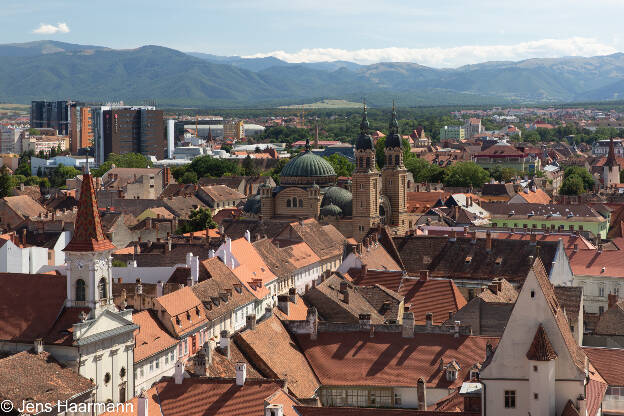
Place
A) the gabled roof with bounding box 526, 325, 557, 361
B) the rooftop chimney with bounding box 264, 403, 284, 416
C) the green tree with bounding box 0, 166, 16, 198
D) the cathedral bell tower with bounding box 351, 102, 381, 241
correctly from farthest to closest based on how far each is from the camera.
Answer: the green tree with bounding box 0, 166, 16, 198 < the cathedral bell tower with bounding box 351, 102, 381, 241 < the gabled roof with bounding box 526, 325, 557, 361 < the rooftop chimney with bounding box 264, 403, 284, 416

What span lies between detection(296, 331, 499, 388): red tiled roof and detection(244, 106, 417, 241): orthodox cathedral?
188 feet

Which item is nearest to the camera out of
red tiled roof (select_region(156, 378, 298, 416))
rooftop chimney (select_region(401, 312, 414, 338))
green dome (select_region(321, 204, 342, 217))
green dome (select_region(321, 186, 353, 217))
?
red tiled roof (select_region(156, 378, 298, 416))

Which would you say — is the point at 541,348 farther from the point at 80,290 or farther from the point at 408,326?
the point at 80,290

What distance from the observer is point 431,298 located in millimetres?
66250

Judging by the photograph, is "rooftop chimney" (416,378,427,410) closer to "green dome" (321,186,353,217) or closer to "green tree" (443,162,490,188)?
"green dome" (321,186,353,217)

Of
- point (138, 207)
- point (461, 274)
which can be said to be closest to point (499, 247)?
point (461, 274)

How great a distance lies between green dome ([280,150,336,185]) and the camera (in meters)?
118

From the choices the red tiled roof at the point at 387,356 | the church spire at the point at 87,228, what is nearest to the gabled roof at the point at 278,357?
the red tiled roof at the point at 387,356

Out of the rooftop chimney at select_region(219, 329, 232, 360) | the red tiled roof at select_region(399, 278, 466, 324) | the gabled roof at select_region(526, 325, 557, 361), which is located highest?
the gabled roof at select_region(526, 325, 557, 361)

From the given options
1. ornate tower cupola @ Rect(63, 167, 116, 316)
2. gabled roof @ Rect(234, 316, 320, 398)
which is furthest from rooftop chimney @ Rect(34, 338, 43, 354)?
gabled roof @ Rect(234, 316, 320, 398)

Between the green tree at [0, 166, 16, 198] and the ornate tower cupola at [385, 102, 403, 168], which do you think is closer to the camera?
the ornate tower cupola at [385, 102, 403, 168]

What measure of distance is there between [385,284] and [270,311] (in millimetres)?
15779

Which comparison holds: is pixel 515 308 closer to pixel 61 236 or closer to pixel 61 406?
pixel 61 406

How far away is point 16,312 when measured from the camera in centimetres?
5122
